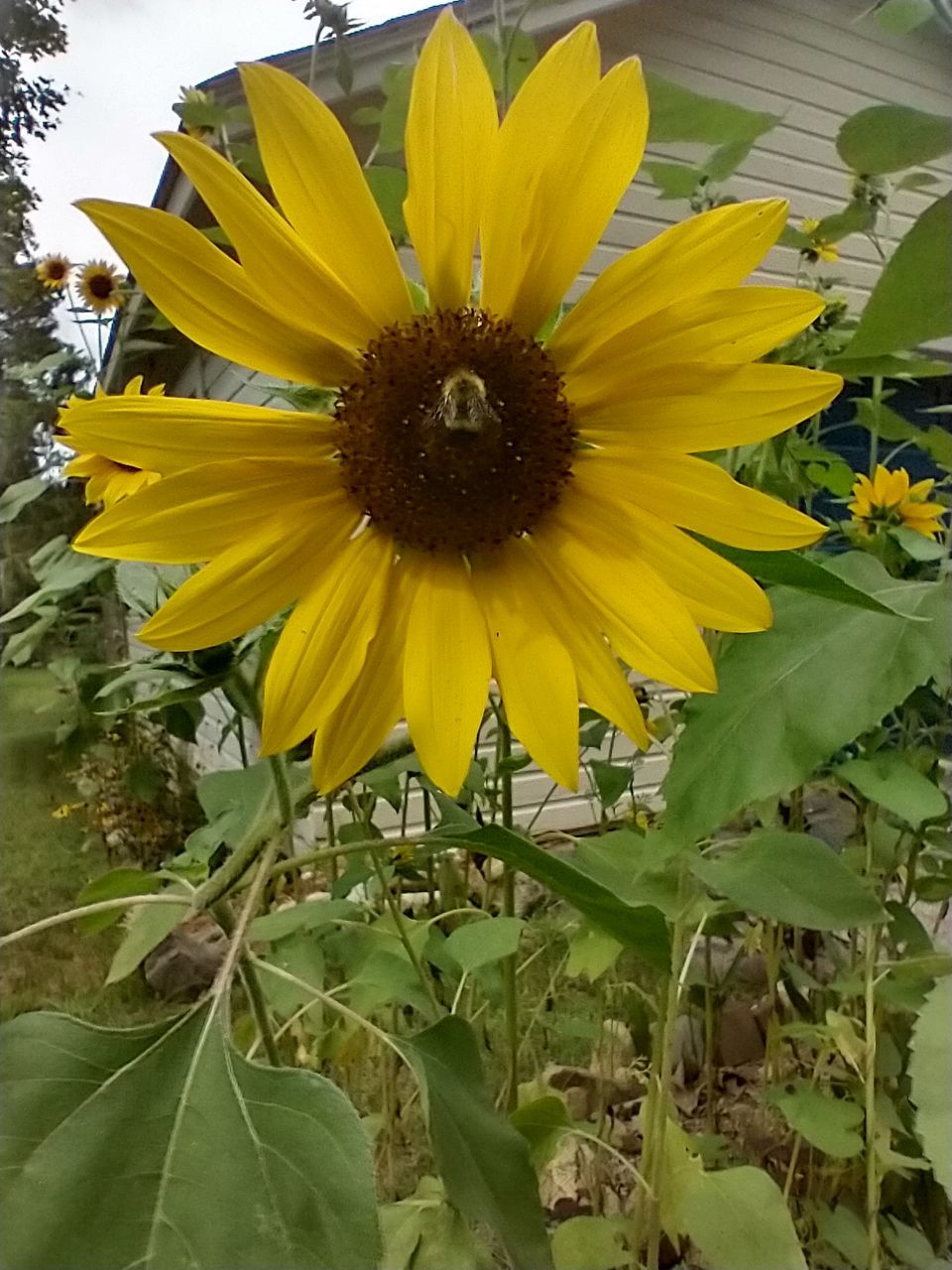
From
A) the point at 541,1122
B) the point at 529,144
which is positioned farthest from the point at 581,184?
the point at 541,1122

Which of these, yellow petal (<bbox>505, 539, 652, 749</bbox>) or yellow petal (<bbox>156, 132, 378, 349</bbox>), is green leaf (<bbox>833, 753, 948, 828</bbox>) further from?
yellow petal (<bbox>156, 132, 378, 349</bbox>)

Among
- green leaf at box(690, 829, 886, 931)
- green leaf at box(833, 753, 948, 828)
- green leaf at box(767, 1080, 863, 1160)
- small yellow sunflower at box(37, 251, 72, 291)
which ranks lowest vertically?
green leaf at box(767, 1080, 863, 1160)

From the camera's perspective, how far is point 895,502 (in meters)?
0.78

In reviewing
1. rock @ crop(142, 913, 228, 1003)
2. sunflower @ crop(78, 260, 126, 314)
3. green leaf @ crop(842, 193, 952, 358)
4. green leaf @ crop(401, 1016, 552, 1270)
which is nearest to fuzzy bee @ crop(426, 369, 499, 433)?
green leaf @ crop(842, 193, 952, 358)

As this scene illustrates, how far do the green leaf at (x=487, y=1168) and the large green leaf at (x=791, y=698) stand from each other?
0.12m

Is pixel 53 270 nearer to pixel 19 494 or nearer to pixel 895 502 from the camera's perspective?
pixel 19 494

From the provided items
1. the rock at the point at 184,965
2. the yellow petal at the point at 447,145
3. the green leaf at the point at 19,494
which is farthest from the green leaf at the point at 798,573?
the rock at the point at 184,965

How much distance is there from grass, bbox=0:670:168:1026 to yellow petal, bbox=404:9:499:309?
480mm

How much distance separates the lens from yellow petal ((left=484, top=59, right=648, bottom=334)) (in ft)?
0.81

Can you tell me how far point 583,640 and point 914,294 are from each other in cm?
13

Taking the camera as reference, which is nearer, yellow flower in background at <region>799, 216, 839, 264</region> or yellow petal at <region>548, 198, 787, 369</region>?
yellow petal at <region>548, 198, 787, 369</region>

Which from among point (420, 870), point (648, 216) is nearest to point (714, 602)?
point (648, 216)

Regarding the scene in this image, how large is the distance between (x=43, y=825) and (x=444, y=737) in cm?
57

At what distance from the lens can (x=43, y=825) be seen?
75cm
